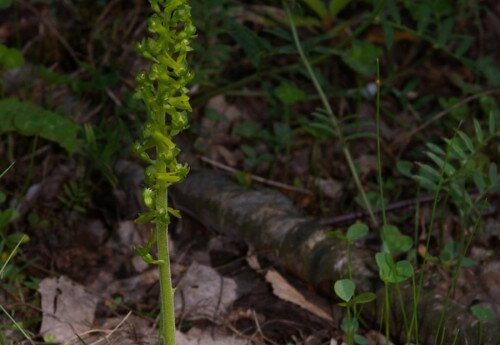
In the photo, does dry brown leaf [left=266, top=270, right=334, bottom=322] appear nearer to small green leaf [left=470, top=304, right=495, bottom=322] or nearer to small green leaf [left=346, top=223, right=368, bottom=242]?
small green leaf [left=346, top=223, right=368, bottom=242]

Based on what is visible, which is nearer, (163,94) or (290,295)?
(163,94)

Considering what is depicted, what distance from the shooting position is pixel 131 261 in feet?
9.23

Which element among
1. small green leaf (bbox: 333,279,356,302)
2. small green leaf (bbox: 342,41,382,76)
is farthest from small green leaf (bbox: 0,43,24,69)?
small green leaf (bbox: 333,279,356,302)

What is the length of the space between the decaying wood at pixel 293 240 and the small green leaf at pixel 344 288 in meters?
0.36

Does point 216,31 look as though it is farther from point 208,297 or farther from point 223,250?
point 208,297

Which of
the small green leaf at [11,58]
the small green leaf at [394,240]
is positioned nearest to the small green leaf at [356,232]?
the small green leaf at [394,240]

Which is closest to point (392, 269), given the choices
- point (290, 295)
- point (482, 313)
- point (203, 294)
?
point (482, 313)

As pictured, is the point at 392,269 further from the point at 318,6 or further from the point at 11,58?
the point at 11,58

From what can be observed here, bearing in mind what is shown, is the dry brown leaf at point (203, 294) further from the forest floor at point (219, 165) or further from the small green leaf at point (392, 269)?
the small green leaf at point (392, 269)

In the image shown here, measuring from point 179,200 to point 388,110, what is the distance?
130cm

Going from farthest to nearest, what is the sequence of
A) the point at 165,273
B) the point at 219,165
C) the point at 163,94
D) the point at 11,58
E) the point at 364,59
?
the point at 364,59, the point at 219,165, the point at 11,58, the point at 165,273, the point at 163,94

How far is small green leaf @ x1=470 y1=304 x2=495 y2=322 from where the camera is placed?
2.09m

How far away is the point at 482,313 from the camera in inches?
82.6

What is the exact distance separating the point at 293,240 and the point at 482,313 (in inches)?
29.7
